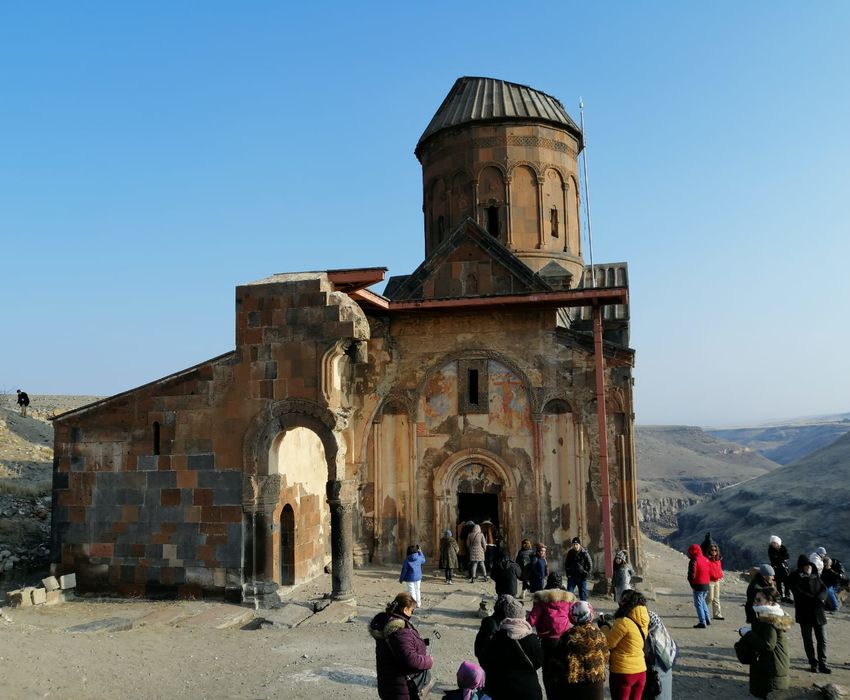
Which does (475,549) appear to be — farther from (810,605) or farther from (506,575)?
(810,605)

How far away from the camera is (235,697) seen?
7.36 meters

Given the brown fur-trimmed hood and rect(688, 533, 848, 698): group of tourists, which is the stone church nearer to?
rect(688, 533, 848, 698): group of tourists

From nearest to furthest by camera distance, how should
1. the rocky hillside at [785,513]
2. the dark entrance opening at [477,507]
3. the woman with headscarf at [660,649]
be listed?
the woman with headscarf at [660,649] → the dark entrance opening at [477,507] → the rocky hillside at [785,513]

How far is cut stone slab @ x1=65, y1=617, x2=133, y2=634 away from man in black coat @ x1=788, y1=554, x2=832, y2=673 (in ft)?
28.3

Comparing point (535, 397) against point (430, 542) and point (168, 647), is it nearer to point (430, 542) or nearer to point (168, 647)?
point (430, 542)

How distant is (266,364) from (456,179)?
964cm

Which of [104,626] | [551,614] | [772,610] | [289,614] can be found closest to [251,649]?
[289,614]

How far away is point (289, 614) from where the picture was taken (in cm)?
1096

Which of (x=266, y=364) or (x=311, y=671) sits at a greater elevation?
(x=266, y=364)

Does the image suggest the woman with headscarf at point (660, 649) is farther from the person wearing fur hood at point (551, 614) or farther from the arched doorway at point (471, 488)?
the arched doorway at point (471, 488)

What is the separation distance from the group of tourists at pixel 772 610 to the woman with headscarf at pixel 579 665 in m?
2.50

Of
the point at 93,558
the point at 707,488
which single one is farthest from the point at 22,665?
the point at 707,488

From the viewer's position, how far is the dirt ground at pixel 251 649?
7.65 metres

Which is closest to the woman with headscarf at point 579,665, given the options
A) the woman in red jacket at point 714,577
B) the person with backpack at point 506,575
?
the person with backpack at point 506,575
